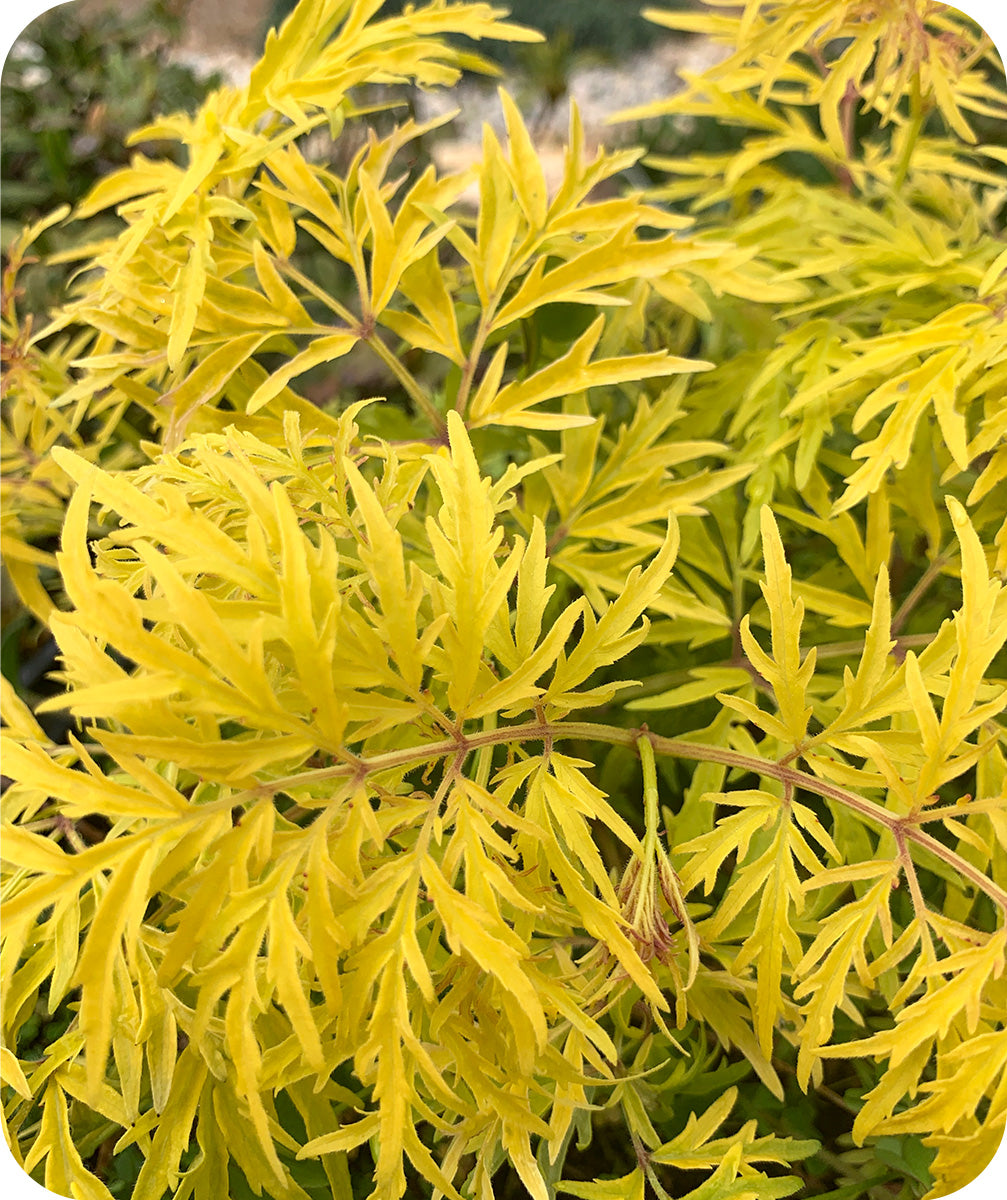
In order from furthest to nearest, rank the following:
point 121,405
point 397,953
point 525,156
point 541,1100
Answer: point 121,405 → point 525,156 → point 541,1100 → point 397,953

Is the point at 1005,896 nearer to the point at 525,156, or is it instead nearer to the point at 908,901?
the point at 908,901

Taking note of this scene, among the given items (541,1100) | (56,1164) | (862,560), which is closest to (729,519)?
(862,560)

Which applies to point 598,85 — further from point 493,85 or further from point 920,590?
point 920,590

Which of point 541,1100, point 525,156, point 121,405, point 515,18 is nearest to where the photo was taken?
point 541,1100

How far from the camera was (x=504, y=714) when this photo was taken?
44 cm

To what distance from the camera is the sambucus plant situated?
1.18ft

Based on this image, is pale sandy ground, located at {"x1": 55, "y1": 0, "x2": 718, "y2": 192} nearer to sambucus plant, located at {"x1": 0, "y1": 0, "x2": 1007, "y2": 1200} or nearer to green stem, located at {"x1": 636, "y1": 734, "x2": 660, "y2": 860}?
sambucus plant, located at {"x1": 0, "y1": 0, "x2": 1007, "y2": 1200}

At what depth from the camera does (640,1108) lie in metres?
0.48

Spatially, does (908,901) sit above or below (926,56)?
below

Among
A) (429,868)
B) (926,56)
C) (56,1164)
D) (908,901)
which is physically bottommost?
(908,901)

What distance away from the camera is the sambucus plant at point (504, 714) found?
359 mm

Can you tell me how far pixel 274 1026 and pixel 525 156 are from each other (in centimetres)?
48

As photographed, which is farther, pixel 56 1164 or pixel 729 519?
pixel 729 519

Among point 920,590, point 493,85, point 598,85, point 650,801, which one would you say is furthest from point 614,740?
point 598,85
